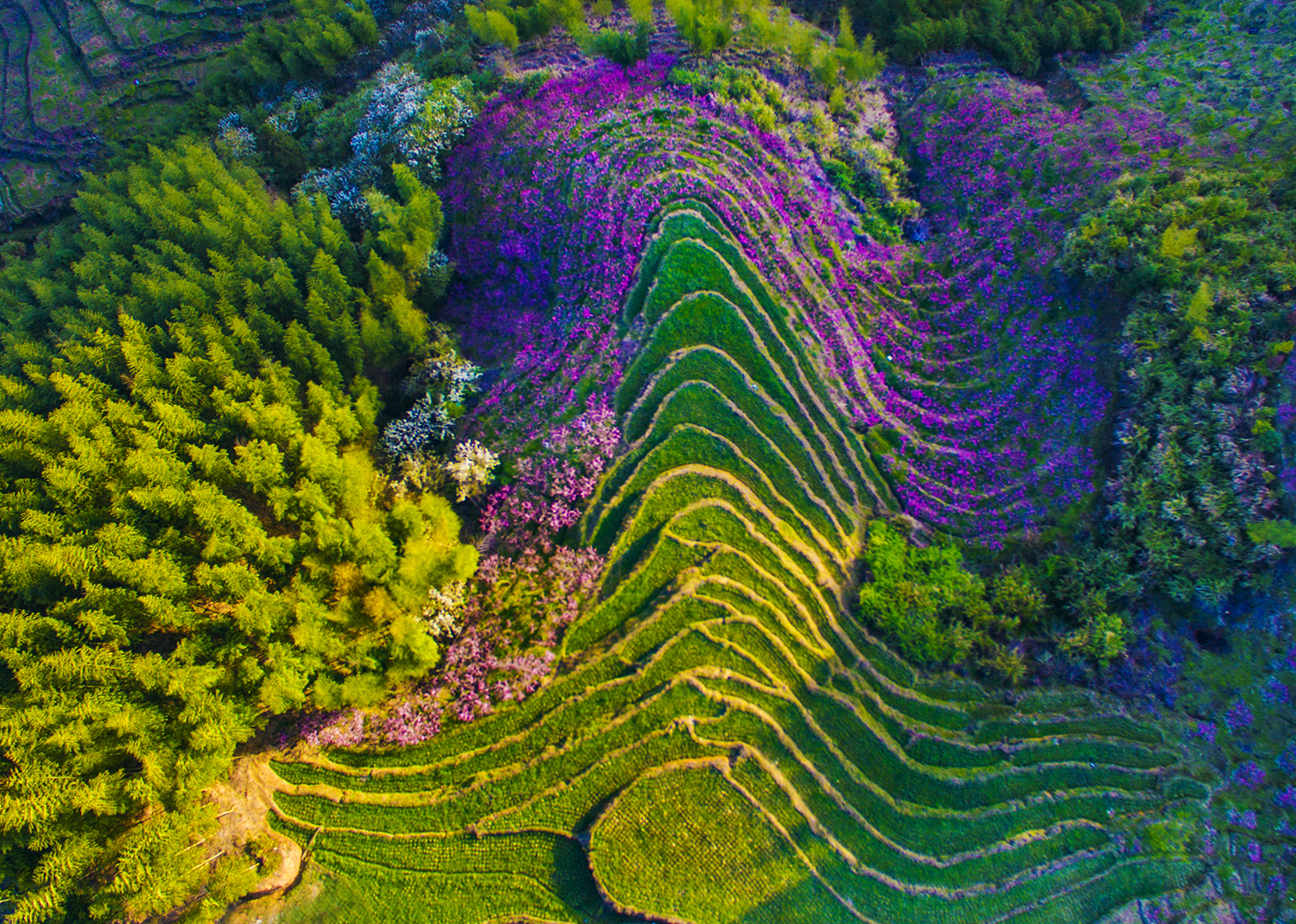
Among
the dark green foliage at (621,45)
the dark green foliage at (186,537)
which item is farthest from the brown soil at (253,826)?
the dark green foliage at (621,45)

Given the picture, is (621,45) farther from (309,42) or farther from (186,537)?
(186,537)

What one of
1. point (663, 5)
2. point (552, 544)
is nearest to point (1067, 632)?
point (552, 544)

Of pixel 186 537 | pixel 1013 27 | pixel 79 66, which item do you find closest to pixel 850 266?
pixel 1013 27

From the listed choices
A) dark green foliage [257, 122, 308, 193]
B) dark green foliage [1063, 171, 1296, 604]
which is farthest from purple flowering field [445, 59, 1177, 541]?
dark green foliage [257, 122, 308, 193]

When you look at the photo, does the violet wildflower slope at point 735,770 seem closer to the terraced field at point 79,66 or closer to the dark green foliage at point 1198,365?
the dark green foliage at point 1198,365

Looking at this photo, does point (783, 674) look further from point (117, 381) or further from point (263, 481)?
point (117, 381)

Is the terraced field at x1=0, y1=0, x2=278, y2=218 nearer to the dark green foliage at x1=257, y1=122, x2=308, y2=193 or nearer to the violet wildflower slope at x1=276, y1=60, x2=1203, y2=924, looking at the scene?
the dark green foliage at x1=257, y1=122, x2=308, y2=193

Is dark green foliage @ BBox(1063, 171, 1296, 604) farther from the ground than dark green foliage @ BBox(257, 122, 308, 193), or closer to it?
closer to it
